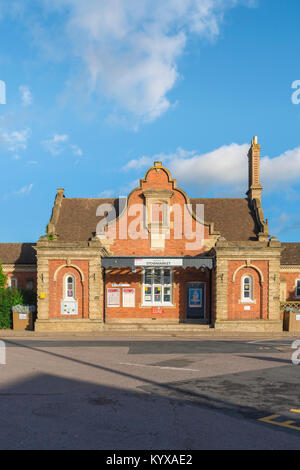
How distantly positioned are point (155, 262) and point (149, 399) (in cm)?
1590

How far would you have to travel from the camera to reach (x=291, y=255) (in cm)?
3597

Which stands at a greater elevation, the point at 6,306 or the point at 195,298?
the point at 195,298

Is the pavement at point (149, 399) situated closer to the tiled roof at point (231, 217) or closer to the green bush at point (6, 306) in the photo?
the green bush at point (6, 306)

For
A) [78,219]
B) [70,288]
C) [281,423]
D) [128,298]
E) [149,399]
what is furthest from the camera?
[78,219]

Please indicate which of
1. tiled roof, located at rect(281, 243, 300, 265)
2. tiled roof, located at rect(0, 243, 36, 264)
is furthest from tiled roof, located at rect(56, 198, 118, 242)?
tiled roof, located at rect(281, 243, 300, 265)

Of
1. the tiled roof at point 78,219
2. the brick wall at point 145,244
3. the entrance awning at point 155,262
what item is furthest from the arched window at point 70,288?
the tiled roof at point 78,219

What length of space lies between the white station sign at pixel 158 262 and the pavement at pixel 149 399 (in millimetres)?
8377

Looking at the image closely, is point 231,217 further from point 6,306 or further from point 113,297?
point 6,306

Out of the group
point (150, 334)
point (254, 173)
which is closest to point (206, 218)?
point (254, 173)

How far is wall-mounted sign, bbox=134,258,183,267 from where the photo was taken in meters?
24.9

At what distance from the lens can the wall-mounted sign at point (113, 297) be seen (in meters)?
27.6

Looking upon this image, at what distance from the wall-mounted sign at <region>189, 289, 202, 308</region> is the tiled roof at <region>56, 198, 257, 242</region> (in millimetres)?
4473

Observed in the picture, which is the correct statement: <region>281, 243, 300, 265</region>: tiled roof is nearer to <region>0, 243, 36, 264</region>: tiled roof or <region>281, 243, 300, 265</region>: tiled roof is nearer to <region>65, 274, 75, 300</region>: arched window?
<region>65, 274, 75, 300</region>: arched window

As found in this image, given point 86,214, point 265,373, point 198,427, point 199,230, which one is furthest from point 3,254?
point 198,427
